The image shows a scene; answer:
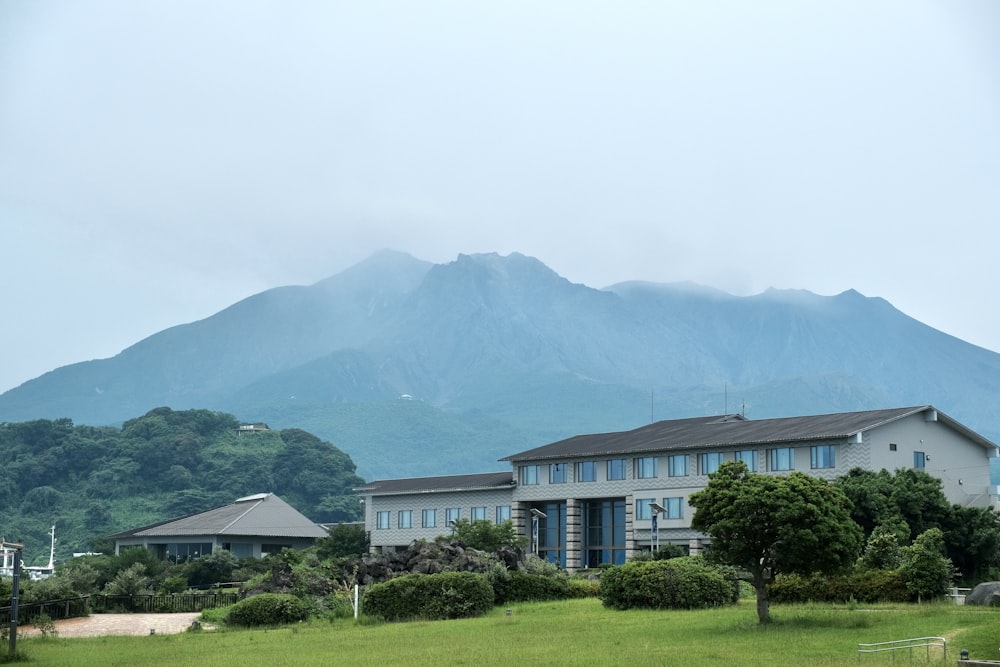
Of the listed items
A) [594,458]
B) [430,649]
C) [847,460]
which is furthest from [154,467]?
[430,649]

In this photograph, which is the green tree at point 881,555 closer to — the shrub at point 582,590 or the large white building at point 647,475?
the shrub at point 582,590

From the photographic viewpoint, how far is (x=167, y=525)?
103 meters

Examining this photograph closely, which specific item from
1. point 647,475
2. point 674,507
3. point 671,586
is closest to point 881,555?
point 671,586

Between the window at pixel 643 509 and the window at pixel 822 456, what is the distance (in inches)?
485

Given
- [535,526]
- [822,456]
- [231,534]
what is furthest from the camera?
[231,534]

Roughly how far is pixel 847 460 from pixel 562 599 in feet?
79.0

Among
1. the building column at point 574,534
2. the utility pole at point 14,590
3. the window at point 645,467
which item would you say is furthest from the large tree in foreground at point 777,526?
the building column at point 574,534

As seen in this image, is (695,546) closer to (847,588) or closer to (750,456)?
(750,456)

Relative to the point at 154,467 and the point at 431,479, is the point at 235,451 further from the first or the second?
the point at 431,479

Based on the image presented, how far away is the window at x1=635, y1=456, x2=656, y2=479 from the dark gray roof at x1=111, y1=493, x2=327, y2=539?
115 feet

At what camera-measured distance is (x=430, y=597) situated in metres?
47.7

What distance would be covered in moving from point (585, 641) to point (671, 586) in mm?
11183

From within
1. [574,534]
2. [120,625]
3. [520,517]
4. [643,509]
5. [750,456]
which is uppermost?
[750,456]

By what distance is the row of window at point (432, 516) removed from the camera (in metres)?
91.7
